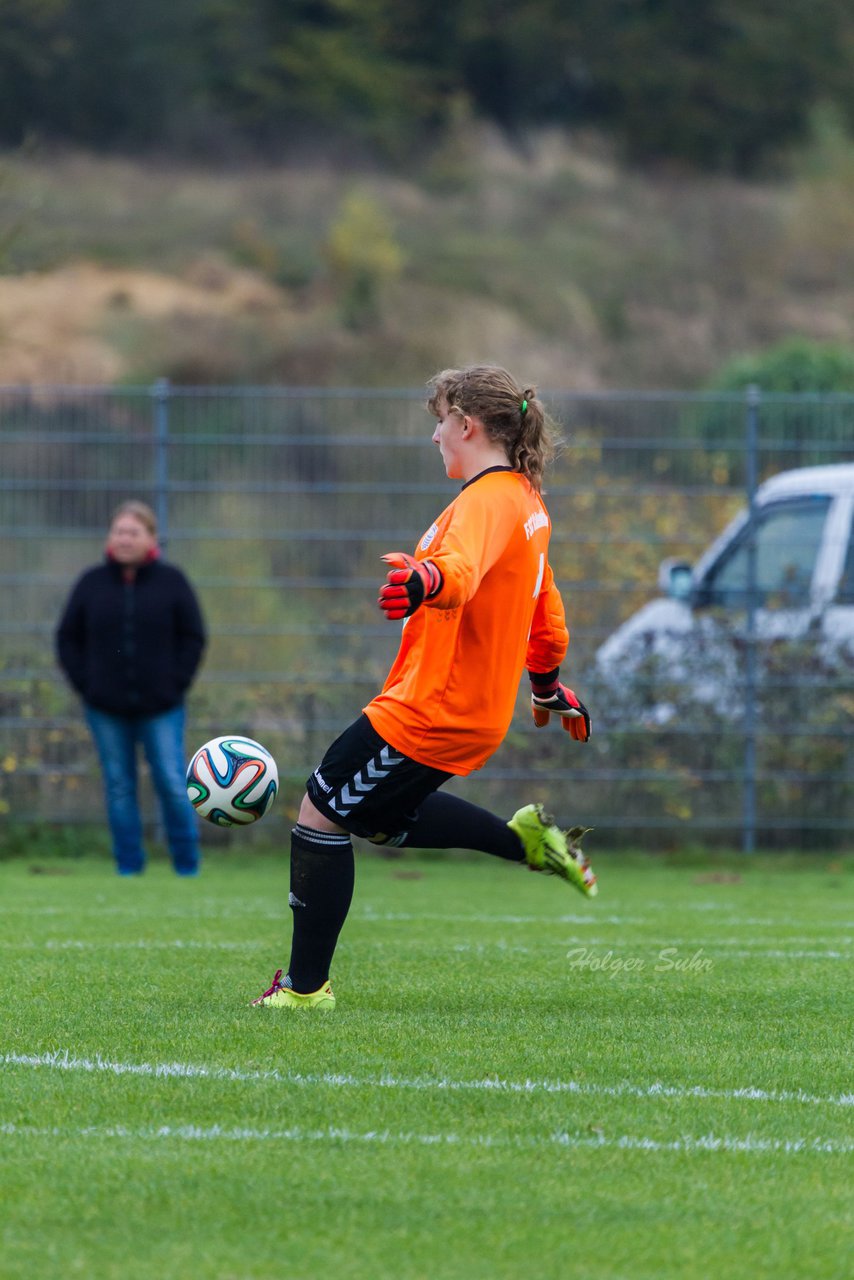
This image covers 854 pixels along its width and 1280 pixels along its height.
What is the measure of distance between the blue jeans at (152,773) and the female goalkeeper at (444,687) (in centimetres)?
494

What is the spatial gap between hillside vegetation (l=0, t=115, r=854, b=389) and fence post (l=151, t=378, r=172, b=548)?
2279cm

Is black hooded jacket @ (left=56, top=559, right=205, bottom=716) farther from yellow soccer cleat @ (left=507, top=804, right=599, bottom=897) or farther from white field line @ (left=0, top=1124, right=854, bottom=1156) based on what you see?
white field line @ (left=0, top=1124, right=854, bottom=1156)

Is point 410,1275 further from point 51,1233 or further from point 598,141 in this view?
point 598,141

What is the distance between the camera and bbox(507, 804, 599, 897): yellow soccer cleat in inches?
246

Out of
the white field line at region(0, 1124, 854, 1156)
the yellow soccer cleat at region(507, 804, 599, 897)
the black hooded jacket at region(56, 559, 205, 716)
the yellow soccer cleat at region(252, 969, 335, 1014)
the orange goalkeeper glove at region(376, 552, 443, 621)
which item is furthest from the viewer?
the black hooded jacket at region(56, 559, 205, 716)

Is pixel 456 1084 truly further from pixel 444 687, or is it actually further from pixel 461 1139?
pixel 444 687

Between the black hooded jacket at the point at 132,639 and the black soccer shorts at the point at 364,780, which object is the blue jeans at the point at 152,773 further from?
the black soccer shorts at the point at 364,780

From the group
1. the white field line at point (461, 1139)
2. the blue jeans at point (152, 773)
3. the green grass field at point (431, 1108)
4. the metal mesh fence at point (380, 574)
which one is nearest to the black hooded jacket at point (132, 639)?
the blue jeans at point (152, 773)

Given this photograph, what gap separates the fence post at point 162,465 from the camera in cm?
1273

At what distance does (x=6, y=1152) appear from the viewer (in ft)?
13.5

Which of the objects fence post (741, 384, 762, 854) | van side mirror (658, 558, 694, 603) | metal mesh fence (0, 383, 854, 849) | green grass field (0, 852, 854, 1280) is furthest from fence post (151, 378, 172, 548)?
green grass field (0, 852, 854, 1280)

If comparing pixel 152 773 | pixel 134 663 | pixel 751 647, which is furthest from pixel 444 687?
pixel 751 647

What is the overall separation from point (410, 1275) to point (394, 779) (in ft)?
8.25

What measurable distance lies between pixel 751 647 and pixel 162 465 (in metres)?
4.08
